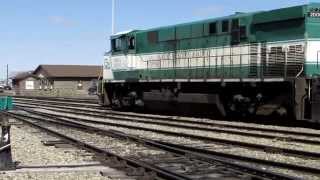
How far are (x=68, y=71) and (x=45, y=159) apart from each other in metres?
82.1

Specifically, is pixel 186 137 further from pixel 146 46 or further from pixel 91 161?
pixel 146 46

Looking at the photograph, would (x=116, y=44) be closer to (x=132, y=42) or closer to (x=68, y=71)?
(x=132, y=42)

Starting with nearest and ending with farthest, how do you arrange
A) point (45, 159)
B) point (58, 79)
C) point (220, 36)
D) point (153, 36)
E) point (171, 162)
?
point (171, 162), point (45, 159), point (220, 36), point (153, 36), point (58, 79)

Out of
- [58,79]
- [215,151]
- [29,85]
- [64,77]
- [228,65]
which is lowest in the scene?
[215,151]

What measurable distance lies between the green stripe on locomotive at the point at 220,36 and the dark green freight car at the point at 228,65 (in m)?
0.03

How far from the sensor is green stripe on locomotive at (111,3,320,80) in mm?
17547

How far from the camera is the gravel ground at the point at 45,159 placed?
8766 mm

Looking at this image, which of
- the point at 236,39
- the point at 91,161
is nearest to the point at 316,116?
the point at 236,39

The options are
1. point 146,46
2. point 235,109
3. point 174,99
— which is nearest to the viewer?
point 235,109

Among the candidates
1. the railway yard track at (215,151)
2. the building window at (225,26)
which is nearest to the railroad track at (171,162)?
→ the railway yard track at (215,151)

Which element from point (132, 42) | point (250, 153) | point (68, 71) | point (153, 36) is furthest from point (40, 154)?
point (68, 71)

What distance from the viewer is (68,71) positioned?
91.6 meters

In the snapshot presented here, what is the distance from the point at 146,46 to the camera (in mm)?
25078

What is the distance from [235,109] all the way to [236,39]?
2538 millimetres
